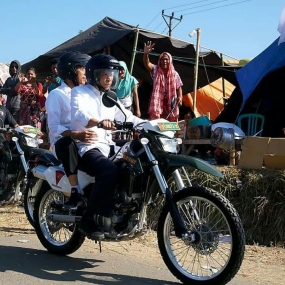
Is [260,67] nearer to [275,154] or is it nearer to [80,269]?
[275,154]

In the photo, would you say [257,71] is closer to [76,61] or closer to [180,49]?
[180,49]

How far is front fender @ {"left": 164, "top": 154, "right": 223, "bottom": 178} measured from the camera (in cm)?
464

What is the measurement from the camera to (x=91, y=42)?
11.9 metres

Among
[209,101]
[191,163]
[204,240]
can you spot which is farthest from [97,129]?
[209,101]

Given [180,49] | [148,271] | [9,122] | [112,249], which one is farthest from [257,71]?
[148,271]

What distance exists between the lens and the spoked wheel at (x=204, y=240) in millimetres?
4402

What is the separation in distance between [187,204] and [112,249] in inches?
65.2

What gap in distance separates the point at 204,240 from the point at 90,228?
3.46 feet

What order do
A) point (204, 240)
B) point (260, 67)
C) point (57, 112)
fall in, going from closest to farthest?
point (204, 240) < point (57, 112) < point (260, 67)

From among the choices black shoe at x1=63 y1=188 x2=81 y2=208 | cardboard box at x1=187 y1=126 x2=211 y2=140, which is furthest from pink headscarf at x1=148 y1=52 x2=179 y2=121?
black shoe at x1=63 y1=188 x2=81 y2=208

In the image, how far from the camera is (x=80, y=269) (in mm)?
5246

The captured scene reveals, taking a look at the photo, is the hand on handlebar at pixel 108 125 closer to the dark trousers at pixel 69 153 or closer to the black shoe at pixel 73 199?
the dark trousers at pixel 69 153

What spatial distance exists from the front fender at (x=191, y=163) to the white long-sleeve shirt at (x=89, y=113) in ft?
2.27

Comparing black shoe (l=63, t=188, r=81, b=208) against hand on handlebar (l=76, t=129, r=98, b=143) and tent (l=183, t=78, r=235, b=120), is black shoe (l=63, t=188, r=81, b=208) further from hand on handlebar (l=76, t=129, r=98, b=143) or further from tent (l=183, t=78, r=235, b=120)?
tent (l=183, t=78, r=235, b=120)
